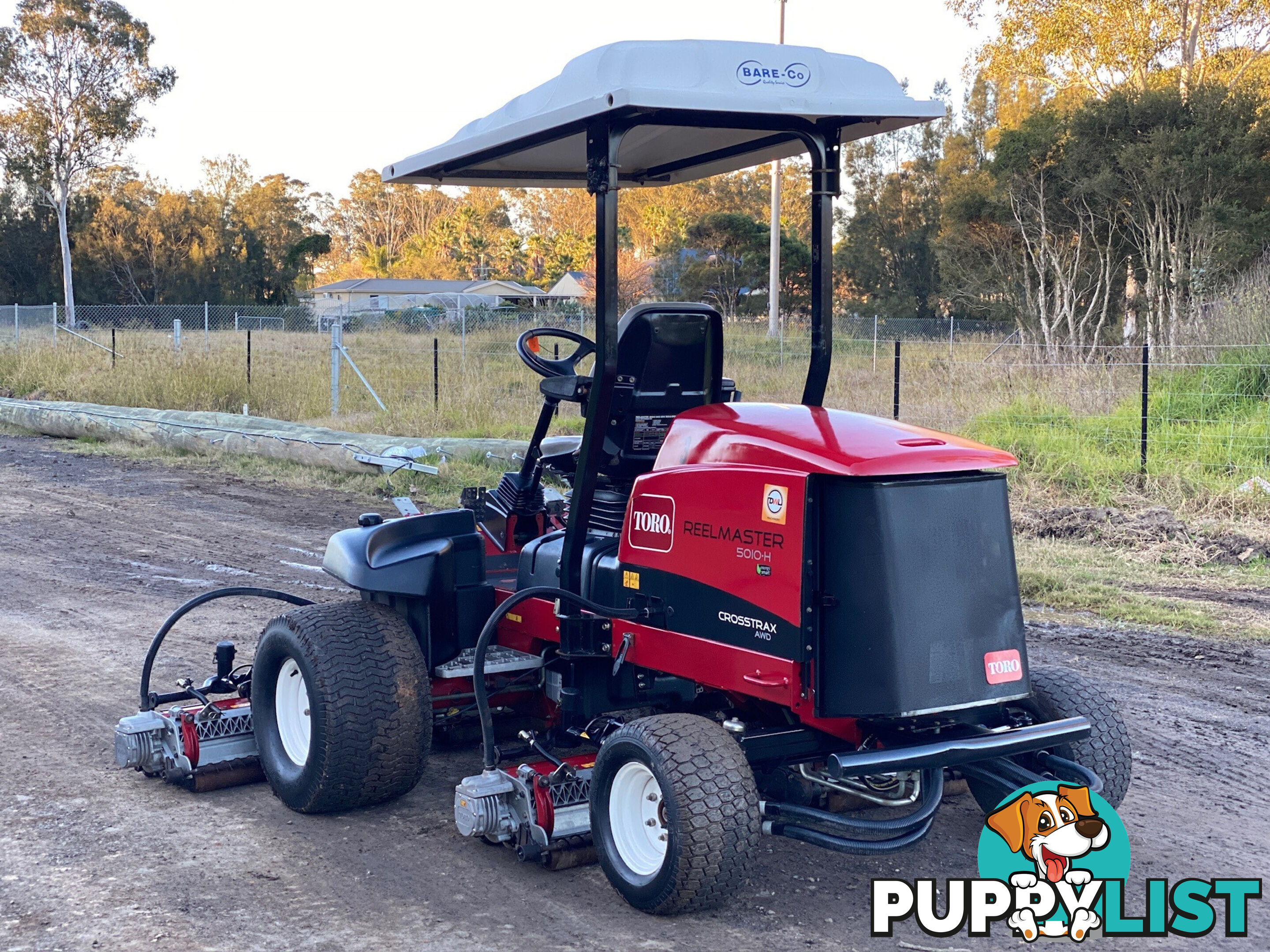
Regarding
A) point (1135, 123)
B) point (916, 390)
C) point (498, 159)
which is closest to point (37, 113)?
point (1135, 123)

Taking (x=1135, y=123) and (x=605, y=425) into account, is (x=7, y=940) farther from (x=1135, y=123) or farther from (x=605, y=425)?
(x=1135, y=123)

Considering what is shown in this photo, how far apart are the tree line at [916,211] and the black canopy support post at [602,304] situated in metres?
1.68

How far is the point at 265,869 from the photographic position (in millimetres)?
4289

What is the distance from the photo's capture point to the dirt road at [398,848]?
150 inches

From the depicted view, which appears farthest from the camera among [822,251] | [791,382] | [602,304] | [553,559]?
[791,382]

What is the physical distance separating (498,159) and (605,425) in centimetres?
152

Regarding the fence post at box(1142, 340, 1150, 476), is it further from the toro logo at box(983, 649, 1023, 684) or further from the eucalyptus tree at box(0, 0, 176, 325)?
the eucalyptus tree at box(0, 0, 176, 325)

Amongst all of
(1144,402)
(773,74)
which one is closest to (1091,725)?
(773,74)

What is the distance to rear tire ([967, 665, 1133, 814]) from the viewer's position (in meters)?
4.40

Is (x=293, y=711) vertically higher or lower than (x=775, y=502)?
lower

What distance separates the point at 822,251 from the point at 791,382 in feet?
45.8

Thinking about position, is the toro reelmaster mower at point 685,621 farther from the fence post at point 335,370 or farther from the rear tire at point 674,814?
the fence post at point 335,370

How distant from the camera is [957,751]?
3.77 meters

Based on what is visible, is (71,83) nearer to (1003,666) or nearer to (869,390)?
(869,390)
